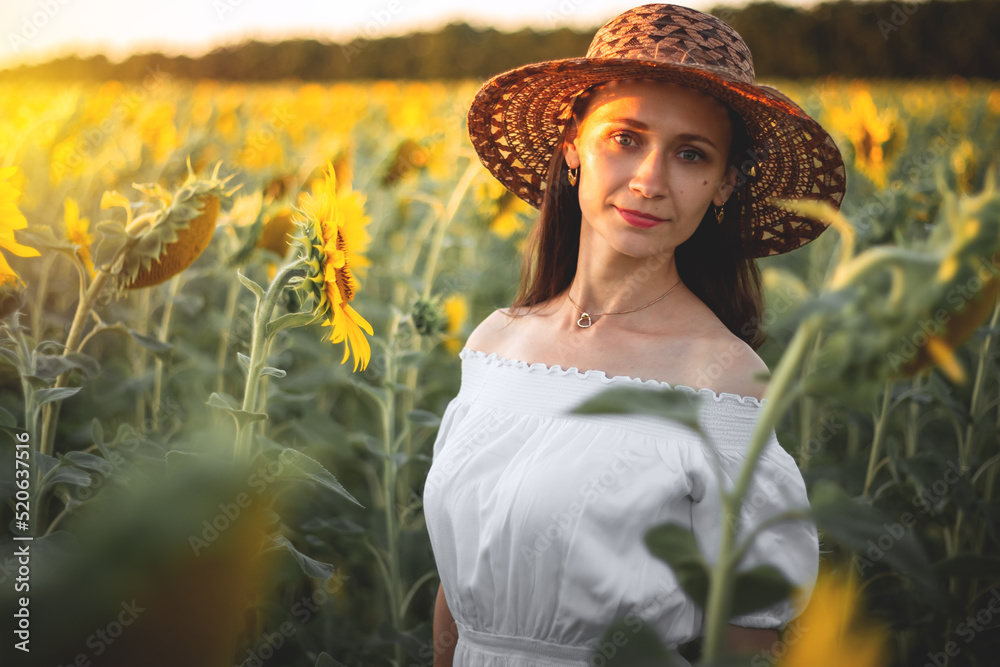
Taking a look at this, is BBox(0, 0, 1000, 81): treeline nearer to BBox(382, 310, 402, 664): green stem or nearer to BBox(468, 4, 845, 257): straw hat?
BBox(468, 4, 845, 257): straw hat

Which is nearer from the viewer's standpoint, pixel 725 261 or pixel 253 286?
pixel 253 286

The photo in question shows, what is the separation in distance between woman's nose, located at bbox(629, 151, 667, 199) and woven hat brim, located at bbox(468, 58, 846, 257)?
126 millimetres

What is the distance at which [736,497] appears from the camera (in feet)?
1.41

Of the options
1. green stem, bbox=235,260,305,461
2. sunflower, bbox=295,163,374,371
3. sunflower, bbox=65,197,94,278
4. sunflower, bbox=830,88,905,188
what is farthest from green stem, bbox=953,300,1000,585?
sunflower, bbox=65,197,94,278

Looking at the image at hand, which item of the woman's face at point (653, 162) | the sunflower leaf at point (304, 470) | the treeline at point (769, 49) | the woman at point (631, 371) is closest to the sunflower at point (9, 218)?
the sunflower leaf at point (304, 470)

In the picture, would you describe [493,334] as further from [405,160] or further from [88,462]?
[405,160]

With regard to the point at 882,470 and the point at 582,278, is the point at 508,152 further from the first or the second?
the point at 882,470

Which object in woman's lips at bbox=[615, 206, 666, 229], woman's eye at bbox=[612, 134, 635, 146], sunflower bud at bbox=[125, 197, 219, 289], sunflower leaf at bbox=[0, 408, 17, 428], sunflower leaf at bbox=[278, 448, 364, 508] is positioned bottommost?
sunflower leaf at bbox=[278, 448, 364, 508]

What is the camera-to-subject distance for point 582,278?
4.54 feet

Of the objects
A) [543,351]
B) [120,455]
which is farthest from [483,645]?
[120,455]

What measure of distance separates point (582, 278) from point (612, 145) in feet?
0.93

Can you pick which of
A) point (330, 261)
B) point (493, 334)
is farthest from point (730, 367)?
point (330, 261)

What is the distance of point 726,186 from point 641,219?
216 millimetres

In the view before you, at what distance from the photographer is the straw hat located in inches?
44.2
